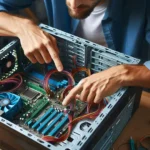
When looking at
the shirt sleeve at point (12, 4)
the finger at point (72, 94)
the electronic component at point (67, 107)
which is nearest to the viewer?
the electronic component at point (67, 107)

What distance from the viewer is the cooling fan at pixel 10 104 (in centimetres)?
85

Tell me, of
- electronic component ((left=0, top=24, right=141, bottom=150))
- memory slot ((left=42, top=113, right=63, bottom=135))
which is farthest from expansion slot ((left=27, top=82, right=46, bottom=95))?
memory slot ((left=42, top=113, right=63, bottom=135))

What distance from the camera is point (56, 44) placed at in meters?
0.96

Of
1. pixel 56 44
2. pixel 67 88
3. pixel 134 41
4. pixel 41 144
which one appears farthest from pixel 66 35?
pixel 41 144

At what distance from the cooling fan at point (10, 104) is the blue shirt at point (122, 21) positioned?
0.35 metres

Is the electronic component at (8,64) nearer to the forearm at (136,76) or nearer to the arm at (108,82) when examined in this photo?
the arm at (108,82)

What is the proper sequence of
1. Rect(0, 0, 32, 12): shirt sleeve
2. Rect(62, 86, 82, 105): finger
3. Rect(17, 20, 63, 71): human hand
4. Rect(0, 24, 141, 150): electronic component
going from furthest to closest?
1. Rect(0, 0, 32, 12): shirt sleeve
2. Rect(17, 20, 63, 71): human hand
3. Rect(62, 86, 82, 105): finger
4. Rect(0, 24, 141, 150): electronic component

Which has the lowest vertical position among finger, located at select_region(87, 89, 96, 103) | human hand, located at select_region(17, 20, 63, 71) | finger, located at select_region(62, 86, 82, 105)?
finger, located at select_region(87, 89, 96, 103)

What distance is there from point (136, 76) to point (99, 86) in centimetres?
11

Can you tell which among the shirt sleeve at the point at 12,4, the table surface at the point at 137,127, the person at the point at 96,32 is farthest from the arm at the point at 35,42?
the table surface at the point at 137,127

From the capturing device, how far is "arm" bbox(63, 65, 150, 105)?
830 mm

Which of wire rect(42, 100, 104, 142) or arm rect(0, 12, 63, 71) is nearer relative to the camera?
wire rect(42, 100, 104, 142)

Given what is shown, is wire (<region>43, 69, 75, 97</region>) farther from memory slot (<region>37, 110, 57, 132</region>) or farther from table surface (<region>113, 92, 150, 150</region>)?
table surface (<region>113, 92, 150, 150</region>)

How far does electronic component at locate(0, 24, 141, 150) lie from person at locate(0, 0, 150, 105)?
4 centimetres
